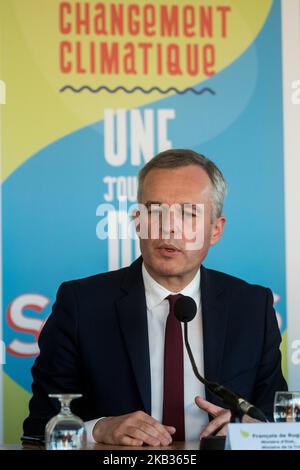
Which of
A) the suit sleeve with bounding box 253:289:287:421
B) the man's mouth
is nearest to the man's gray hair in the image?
the man's mouth

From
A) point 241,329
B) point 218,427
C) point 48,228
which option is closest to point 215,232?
point 241,329

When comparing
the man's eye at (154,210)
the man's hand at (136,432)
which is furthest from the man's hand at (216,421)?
the man's eye at (154,210)

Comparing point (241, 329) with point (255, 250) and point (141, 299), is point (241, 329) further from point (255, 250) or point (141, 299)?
point (255, 250)

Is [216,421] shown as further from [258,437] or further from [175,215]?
[175,215]

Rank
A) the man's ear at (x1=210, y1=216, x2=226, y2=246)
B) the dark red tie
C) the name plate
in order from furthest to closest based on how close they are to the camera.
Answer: the man's ear at (x1=210, y1=216, x2=226, y2=246)
the dark red tie
the name plate

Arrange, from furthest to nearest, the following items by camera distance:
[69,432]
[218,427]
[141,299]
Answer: [141,299]
[218,427]
[69,432]

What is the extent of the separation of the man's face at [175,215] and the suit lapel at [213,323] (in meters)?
0.08

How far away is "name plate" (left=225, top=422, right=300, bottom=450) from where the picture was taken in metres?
2.09

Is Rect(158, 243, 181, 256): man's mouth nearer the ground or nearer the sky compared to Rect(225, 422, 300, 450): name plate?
nearer the sky

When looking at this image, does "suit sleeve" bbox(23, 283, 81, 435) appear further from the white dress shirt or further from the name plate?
the name plate

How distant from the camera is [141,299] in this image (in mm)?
3057

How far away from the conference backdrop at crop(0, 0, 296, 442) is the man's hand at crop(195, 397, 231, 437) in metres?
1.11

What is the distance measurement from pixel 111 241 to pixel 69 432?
4.66 feet

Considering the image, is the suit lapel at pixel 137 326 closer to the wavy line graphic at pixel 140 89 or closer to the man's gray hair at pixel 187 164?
the man's gray hair at pixel 187 164
